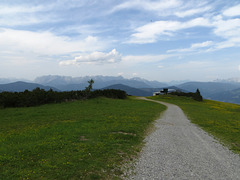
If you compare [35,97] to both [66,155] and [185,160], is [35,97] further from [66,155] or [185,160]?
[185,160]

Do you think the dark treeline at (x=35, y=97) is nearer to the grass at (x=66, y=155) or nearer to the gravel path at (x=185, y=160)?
the grass at (x=66, y=155)

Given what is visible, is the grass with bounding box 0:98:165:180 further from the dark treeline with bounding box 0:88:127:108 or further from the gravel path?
the dark treeline with bounding box 0:88:127:108

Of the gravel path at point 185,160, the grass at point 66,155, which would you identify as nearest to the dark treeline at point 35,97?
the grass at point 66,155

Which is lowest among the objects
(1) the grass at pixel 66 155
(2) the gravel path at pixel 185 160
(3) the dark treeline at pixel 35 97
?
(2) the gravel path at pixel 185 160

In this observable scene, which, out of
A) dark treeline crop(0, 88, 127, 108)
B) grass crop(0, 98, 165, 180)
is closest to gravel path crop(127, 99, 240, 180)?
grass crop(0, 98, 165, 180)

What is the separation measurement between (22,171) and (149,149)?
28.6 feet

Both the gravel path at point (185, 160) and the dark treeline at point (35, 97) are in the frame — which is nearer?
the gravel path at point (185, 160)

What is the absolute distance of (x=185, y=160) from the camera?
1043cm

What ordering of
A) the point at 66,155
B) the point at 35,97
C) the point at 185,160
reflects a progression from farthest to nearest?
1. the point at 35,97
2. the point at 185,160
3. the point at 66,155

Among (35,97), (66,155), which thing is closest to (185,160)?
(66,155)

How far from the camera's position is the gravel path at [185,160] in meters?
8.59

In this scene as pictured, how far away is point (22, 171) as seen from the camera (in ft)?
26.5

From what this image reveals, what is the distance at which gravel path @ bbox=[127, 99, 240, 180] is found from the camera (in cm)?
859

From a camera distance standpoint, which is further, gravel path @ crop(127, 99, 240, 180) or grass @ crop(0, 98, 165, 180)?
gravel path @ crop(127, 99, 240, 180)
